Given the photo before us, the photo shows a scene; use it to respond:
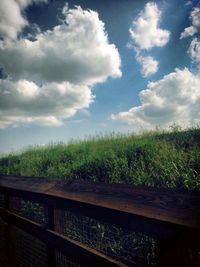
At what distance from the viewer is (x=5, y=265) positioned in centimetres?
390

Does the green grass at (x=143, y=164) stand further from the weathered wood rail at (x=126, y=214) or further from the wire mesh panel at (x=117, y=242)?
the weathered wood rail at (x=126, y=214)

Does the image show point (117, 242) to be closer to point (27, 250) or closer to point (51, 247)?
point (27, 250)

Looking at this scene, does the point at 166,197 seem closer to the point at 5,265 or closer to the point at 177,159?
the point at 5,265

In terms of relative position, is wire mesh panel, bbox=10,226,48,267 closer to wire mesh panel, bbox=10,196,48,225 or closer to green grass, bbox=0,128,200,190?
wire mesh panel, bbox=10,196,48,225

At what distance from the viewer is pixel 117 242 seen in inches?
167

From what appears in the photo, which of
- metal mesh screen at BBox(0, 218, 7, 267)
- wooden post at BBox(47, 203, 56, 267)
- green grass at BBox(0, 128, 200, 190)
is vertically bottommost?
metal mesh screen at BBox(0, 218, 7, 267)

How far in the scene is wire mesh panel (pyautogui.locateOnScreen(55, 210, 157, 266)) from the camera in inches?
106

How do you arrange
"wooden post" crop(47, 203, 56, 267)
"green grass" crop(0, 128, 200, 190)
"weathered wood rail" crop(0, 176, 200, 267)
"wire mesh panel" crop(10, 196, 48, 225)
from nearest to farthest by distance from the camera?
1. "weathered wood rail" crop(0, 176, 200, 267)
2. "wooden post" crop(47, 203, 56, 267)
3. "green grass" crop(0, 128, 200, 190)
4. "wire mesh panel" crop(10, 196, 48, 225)

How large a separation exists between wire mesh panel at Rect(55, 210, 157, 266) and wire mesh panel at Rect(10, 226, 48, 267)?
18.3 inches

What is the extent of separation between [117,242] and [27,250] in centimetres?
153

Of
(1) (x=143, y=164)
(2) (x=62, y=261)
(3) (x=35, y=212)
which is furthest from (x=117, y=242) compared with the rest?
(3) (x=35, y=212)

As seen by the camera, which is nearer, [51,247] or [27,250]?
[51,247]

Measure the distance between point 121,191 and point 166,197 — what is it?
1.40 feet

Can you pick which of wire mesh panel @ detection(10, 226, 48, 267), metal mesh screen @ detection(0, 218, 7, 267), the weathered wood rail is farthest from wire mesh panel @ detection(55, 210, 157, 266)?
metal mesh screen @ detection(0, 218, 7, 267)
